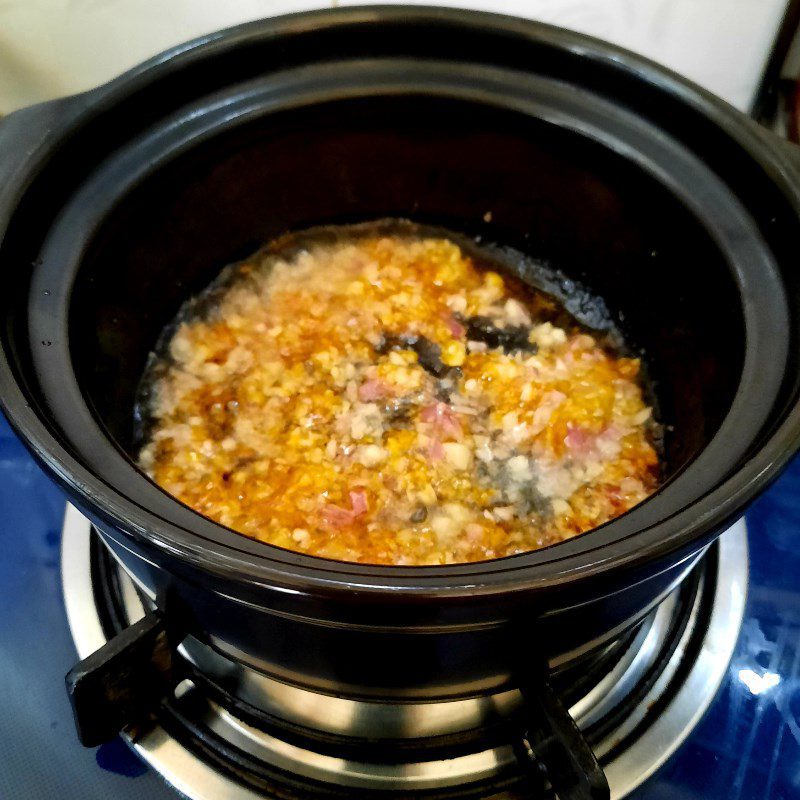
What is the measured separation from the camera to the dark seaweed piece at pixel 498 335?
3.80 ft

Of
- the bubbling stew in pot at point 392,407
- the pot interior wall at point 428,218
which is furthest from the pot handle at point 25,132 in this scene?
the bubbling stew in pot at point 392,407

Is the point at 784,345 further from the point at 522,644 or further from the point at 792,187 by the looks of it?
the point at 522,644

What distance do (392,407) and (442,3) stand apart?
2.48 feet

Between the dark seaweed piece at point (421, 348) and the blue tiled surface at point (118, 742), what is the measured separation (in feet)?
1.56

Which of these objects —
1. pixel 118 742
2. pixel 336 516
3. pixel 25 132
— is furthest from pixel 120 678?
pixel 25 132

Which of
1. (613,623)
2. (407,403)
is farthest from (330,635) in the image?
(407,403)

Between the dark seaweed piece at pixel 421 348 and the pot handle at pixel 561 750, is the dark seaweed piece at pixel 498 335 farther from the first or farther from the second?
the pot handle at pixel 561 750

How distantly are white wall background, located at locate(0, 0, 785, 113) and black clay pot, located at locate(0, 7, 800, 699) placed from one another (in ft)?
1.26

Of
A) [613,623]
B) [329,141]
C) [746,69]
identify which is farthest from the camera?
[746,69]

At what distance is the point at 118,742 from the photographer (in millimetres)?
873

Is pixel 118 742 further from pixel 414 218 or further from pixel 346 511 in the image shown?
pixel 414 218

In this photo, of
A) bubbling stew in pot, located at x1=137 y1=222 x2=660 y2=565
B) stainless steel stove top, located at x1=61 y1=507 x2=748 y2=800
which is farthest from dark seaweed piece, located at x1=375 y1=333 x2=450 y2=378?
stainless steel stove top, located at x1=61 y1=507 x2=748 y2=800

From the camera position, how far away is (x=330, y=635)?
2.07ft

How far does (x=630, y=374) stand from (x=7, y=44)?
1273mm
